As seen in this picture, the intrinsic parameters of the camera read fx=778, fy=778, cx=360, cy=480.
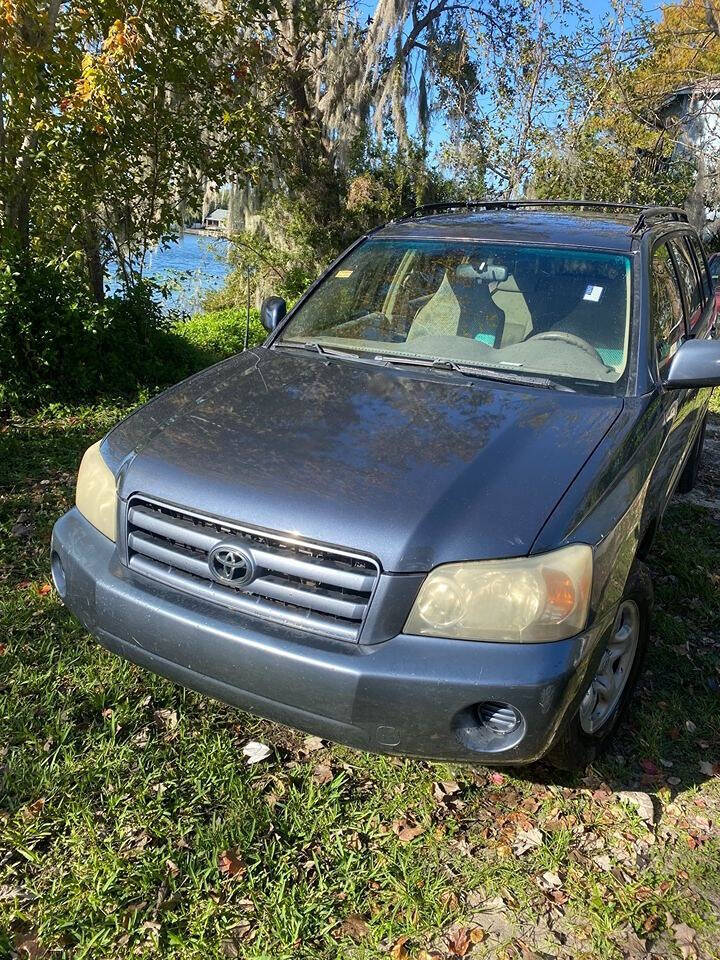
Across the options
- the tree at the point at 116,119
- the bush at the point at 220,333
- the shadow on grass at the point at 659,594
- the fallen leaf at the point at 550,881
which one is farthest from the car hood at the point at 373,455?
the bush at the point at 220,333

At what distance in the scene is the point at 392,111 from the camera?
45.0ft

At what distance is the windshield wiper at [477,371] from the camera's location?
2.91 meters

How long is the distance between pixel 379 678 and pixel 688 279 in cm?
342

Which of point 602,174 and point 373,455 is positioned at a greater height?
point 602,174

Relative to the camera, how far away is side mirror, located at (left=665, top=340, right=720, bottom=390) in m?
3.00

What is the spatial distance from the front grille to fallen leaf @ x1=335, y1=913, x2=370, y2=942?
805mm

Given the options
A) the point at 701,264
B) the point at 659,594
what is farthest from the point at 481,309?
the point at 701,264

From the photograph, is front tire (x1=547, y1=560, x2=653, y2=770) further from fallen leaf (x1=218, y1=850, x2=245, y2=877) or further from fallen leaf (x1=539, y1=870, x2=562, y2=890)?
fallen leaf (x1=218, y1=850, x2=245, y2=877)

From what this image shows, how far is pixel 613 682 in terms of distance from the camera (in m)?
2.84

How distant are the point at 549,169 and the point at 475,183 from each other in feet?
5.80

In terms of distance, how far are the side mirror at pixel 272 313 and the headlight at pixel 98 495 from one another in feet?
4.26

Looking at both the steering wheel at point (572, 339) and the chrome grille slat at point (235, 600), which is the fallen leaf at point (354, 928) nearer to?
the chrome grille slat at point (235, 600)

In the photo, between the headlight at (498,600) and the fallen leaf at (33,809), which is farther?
the fallen leaf at (33,809)

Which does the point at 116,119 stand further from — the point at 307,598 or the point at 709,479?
Answer: the point at 307,598
